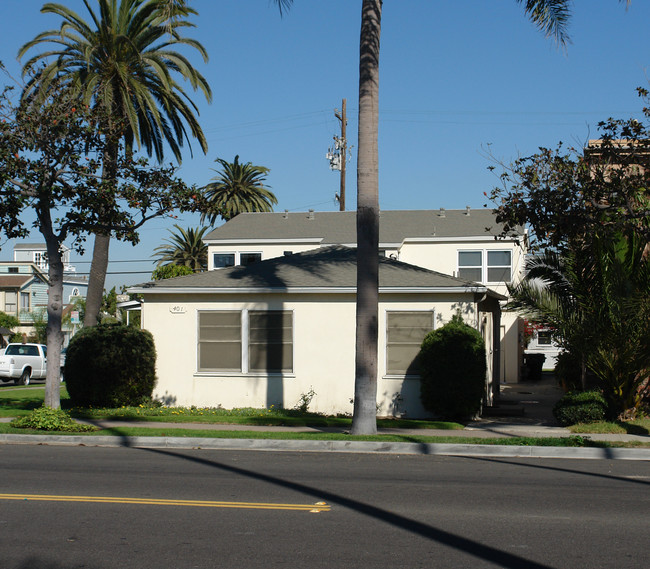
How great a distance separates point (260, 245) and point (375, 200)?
25202 mm

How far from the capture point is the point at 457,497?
9273 mm

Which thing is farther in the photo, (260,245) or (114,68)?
(260,245)

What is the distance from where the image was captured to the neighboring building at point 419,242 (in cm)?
3444

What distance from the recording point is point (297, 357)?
19.3m

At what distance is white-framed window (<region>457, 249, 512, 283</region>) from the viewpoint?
Result: 34.6 metres

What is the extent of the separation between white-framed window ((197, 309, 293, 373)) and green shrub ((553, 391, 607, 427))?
6684mm

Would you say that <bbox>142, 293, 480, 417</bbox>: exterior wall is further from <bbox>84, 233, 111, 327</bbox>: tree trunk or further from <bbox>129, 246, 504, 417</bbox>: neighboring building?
<bbox>84, 233, 111, 327</bbox>: tree trunk

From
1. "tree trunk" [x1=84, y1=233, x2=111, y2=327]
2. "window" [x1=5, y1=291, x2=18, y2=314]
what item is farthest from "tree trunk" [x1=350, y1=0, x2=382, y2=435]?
"window" [x1=5, y1=291, x2=18, y2=314]

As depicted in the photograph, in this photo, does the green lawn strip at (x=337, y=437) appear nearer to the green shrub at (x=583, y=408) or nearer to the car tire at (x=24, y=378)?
the green shrub at (x=583, y=408)

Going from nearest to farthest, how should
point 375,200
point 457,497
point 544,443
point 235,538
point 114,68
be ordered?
point 235,538
point 457,497
point 544,443
point 375,200
point 114,68

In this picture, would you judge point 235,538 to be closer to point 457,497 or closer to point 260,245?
point 457,497

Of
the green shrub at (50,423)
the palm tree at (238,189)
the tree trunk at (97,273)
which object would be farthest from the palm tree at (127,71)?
the palm tree at (238,189)

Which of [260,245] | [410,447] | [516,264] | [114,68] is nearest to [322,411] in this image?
[410,447]

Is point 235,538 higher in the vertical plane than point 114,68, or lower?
lower
